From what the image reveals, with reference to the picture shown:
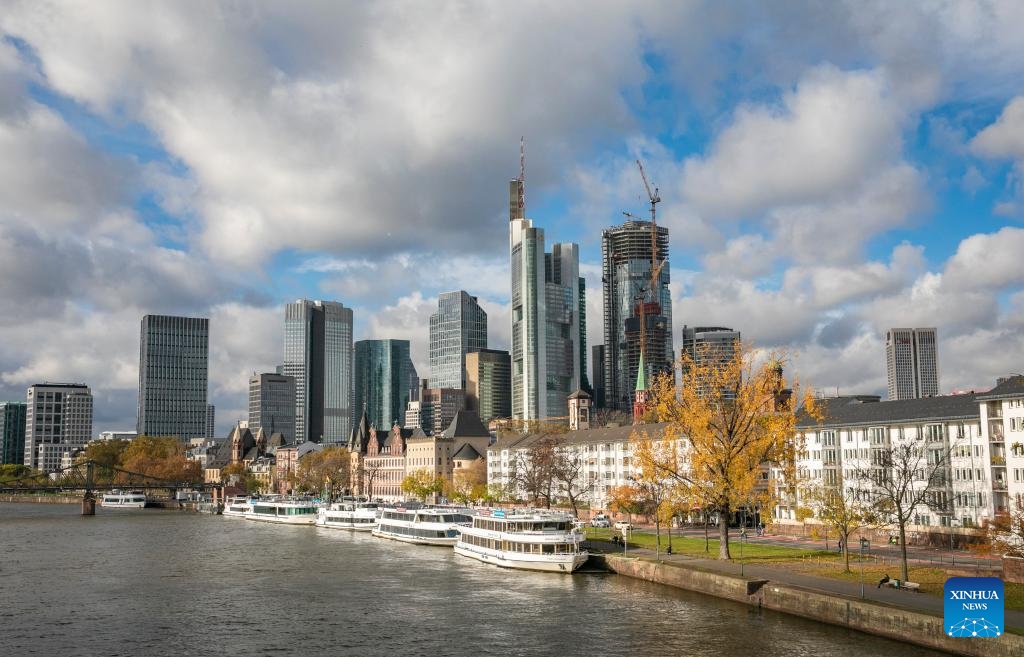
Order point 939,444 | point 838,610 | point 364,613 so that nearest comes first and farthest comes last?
point 838,610, point 364,613, point 939,444

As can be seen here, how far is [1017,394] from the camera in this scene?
98438 millimetres

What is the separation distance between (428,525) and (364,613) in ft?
224

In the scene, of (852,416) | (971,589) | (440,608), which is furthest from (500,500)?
(971,589)

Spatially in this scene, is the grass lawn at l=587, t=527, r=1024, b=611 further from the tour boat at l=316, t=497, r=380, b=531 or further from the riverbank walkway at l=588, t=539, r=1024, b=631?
the tour boat at l=316, t=497, r=380, b=531

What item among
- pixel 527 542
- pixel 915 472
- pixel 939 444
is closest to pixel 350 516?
pixel 527 542

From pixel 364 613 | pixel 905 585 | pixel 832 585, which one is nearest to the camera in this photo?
pixel 905 585

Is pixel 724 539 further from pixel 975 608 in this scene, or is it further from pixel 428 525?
pixel 975 608

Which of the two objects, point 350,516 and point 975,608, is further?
point 350,516

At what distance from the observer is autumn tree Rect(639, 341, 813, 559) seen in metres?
87.1

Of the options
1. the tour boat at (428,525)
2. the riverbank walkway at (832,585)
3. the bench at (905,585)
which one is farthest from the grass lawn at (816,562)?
the tour boat at (428,525)

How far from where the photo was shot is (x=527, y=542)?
102125 millimetres

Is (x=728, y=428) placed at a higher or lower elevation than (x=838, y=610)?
higher

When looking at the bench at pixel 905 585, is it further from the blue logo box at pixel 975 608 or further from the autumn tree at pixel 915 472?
the blue logo box at pixel 975 608

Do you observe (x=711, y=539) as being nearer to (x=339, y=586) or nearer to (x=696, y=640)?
(x=339, y=586)
